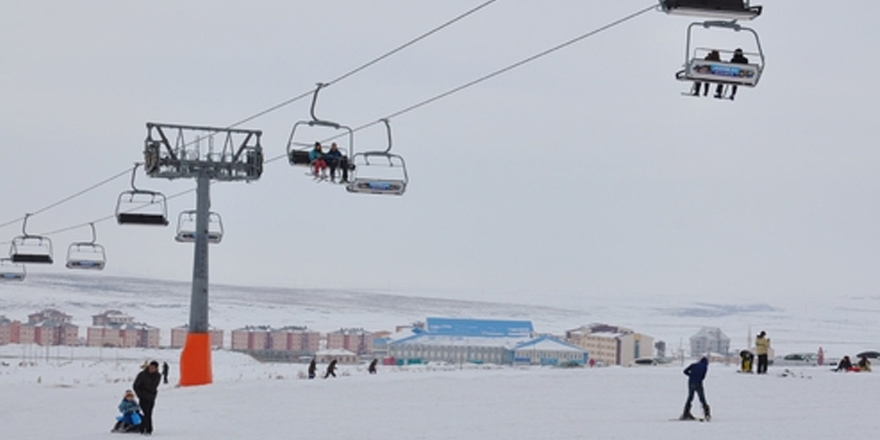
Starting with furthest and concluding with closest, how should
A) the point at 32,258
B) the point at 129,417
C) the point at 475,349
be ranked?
the point at 475,349 → the point at 32,258 → the point at 129,417

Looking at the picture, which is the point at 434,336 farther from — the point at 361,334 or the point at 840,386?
the point at 840,386

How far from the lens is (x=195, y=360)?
3459 cm

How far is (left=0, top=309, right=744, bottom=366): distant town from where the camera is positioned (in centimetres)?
8781

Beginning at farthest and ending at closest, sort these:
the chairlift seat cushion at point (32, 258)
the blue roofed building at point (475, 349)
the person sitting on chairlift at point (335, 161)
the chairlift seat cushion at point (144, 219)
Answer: the blue roofed building at point (475, 349) → the chairlift seat cushion at point (32, 258) → the chairlift seat cushion at point (144, 219) → the person sitting on chairlift at point (335, 161)

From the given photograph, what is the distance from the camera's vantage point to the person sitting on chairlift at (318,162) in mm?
23422

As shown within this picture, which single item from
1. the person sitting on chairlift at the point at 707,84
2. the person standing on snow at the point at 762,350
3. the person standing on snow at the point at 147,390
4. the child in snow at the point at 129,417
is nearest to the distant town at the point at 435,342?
the person standing on snow at the point at 762,350

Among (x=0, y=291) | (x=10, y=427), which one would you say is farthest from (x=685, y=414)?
(x=0, y=291)

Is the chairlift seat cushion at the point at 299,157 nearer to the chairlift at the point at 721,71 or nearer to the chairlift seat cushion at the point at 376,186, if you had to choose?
the chairlift seat cushion at the point at 376,186

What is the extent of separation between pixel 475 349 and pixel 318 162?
70.6 m

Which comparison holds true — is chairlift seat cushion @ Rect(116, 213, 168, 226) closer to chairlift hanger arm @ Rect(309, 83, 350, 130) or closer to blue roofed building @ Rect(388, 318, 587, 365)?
chairlift hanger arm @ Rect(309, 83, 350, 130)

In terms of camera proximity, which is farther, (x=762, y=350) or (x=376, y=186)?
(x=762, y=350)

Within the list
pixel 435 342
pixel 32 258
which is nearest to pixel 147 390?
pixel 32 258

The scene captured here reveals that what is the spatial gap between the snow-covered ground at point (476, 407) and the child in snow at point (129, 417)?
0.30 m

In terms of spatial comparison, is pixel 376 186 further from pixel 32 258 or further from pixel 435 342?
pixel 435 342
